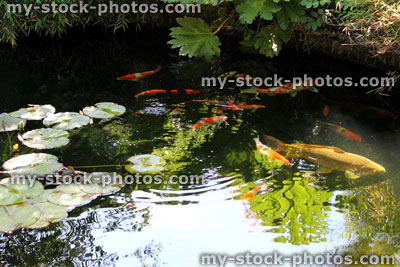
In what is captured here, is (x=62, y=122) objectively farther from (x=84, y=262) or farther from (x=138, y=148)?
(x=84, y=262)

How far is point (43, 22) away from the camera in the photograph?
5.66 metres

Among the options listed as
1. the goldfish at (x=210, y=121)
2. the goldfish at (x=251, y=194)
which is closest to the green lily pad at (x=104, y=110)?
the goldfish at (x=210, y=121)

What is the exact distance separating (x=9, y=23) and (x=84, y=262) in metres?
4.16

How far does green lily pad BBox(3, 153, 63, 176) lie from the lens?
9.50ft

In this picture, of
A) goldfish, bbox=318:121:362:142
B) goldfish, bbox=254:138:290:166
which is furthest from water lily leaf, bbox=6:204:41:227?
goldfish, bbox=318:121:362:142

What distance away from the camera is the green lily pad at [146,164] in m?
3.04

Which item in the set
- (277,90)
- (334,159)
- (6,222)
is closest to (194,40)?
A: (277,90)

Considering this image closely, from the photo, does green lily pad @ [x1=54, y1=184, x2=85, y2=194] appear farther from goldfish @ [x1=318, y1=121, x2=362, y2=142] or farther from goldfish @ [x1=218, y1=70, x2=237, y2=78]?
goldfish @ [x1=218, y1=70, x2=237, y2=78]

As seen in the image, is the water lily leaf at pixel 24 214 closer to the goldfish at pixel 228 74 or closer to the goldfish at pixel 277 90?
the goldfish at pixel 277 90

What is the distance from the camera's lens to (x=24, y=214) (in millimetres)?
2561

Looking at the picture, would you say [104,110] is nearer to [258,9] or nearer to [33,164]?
[33,164]

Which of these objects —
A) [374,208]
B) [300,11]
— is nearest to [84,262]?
[374,208]

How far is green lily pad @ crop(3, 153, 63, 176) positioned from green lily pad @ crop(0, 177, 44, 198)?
2.9 inches

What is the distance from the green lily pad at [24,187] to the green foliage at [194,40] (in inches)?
101
